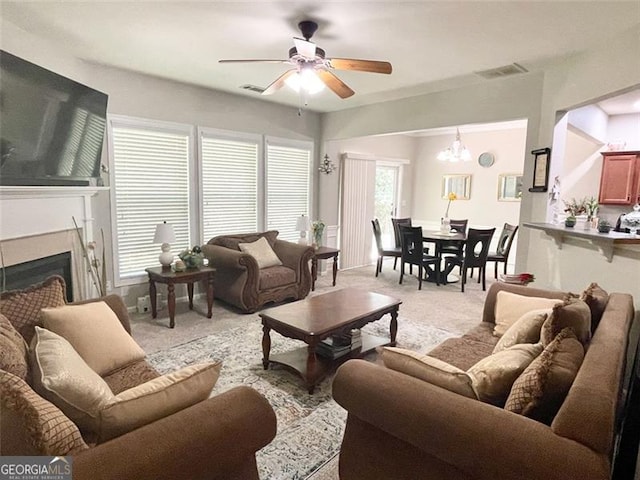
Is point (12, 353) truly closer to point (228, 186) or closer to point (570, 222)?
point (228, 186)

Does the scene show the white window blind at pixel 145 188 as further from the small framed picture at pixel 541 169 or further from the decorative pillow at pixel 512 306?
the small framed picture at pixel 541 169

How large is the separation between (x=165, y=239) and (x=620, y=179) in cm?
682

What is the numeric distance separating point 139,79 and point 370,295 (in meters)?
3.46

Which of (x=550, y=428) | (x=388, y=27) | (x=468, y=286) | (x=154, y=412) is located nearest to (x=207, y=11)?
(x=388, y=27)

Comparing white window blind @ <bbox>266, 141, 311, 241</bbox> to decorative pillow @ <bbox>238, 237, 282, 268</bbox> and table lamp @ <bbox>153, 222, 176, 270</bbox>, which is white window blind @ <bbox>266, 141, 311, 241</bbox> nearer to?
decorative pillow @ <bbox>238, 237, 282, 268</bbox>

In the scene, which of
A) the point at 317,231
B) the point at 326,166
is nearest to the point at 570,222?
the point at 317,231

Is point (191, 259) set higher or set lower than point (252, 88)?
lower

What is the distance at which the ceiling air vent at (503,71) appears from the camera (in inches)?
141

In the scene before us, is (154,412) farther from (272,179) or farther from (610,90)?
(272,179)

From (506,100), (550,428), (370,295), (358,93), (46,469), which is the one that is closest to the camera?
(46,469)

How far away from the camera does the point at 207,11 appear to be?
2.53 metres

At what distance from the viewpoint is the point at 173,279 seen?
3.85 meters

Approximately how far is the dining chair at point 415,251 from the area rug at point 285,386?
162 cm

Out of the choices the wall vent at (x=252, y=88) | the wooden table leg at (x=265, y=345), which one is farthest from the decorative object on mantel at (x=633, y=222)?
the wall vent at (x=252, y=88)
